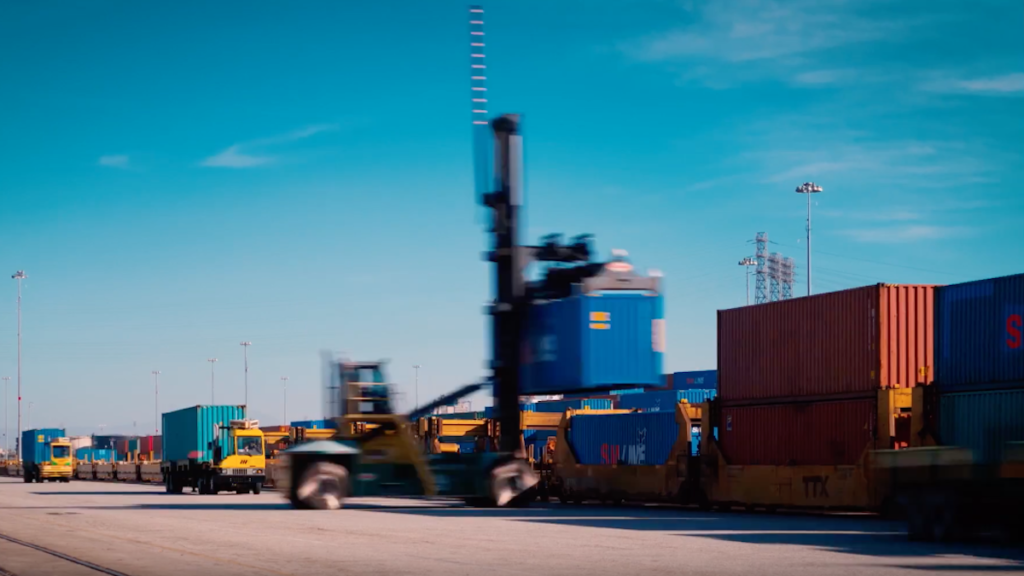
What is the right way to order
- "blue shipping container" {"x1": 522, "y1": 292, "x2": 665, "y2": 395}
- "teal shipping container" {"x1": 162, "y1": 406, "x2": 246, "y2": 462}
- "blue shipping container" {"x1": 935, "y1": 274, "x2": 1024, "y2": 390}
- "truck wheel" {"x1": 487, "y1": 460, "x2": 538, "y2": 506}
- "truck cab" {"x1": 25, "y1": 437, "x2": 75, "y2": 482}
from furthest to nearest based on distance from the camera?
"truck cab" {"x1": 25, "y1": 437, "x2": 75, "y2": 482} < "teal shipping container" {"x1": 162, "y1": 406, "x2": 246, "y2": 462} < "truck wheel" {"x1": 487, "y1": 460, "x2": 538, "y2": 506} < "blue shipping container" {"x1": 522, "y1": 292, "x2": 665, "y2": 395} < "blue shipping container" {"x1": 935, "y1": 274, "x2": 1024, "y2": 390}

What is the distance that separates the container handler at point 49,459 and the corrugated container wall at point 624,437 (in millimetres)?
41000

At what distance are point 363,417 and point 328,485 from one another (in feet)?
6.14

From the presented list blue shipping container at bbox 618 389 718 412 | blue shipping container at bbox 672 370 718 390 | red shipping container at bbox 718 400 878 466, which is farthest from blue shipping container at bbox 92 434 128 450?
red shipping container at bbox 718 400 878 466

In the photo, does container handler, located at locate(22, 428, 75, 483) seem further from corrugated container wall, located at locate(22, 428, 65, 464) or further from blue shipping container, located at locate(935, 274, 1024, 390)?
blue shipping container, located at locate(935, 274, 1024, 390)

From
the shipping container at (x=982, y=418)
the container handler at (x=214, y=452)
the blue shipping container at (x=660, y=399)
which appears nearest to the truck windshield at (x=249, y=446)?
the container handler at (x=214, y=452)

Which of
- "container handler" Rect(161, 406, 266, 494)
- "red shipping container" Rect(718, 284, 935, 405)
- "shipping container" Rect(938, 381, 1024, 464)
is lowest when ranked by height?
"container handler" Rect(161, 406, 266, 494)

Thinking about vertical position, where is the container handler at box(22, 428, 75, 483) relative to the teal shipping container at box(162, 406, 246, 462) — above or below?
below

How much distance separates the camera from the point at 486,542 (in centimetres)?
1966

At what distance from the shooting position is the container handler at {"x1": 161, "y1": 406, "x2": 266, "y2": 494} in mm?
43531

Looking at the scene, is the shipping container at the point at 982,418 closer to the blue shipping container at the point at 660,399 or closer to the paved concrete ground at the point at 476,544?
the paved concrete ground at the point at 476,544

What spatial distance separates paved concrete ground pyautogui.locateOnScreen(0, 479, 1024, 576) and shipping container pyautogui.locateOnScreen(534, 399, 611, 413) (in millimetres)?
28330

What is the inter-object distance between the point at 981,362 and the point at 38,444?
6008cm

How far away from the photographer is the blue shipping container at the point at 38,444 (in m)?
71.0

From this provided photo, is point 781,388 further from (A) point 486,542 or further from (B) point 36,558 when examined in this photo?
(B) point 36,558
